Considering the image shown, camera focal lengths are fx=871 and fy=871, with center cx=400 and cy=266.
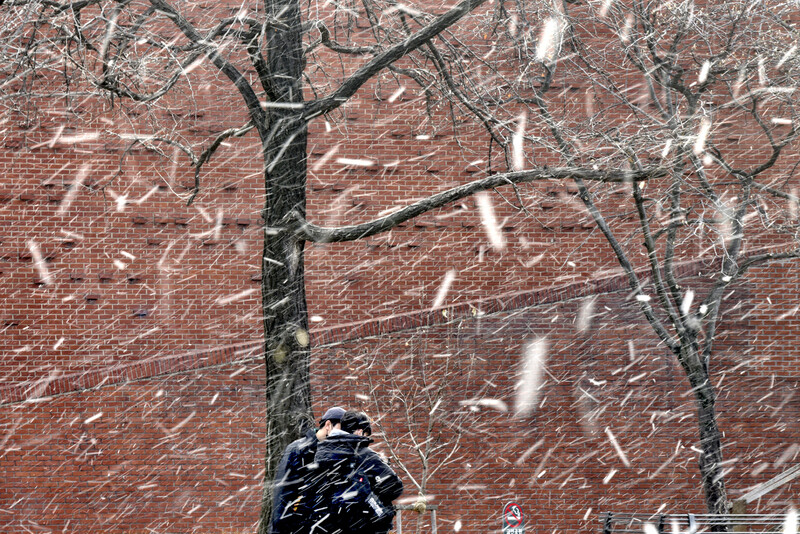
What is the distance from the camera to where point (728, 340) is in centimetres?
1272

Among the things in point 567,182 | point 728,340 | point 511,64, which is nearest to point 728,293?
point 728,340

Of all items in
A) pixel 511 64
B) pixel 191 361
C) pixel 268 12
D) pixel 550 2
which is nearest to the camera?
pixel 268 12

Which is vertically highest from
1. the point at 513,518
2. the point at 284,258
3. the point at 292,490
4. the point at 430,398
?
the point at 284,258

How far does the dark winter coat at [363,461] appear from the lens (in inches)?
203

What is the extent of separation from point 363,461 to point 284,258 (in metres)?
3.06

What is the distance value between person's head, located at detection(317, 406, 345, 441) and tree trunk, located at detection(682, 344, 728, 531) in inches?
234

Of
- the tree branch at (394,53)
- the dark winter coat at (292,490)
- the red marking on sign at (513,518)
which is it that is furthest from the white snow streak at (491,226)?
the dark winter coat at (292,490)

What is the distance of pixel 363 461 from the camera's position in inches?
205

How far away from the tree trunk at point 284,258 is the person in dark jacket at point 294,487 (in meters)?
2.31

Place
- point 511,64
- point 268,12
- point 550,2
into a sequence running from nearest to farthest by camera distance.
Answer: point 268,12 → point 550,2 → point 511,64

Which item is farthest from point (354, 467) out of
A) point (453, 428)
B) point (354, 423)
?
point (453, 428)

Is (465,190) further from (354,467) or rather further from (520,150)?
(520,150)

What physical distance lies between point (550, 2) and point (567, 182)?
4.25 metres

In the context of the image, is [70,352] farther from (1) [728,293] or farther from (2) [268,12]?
(1) [728,293]
